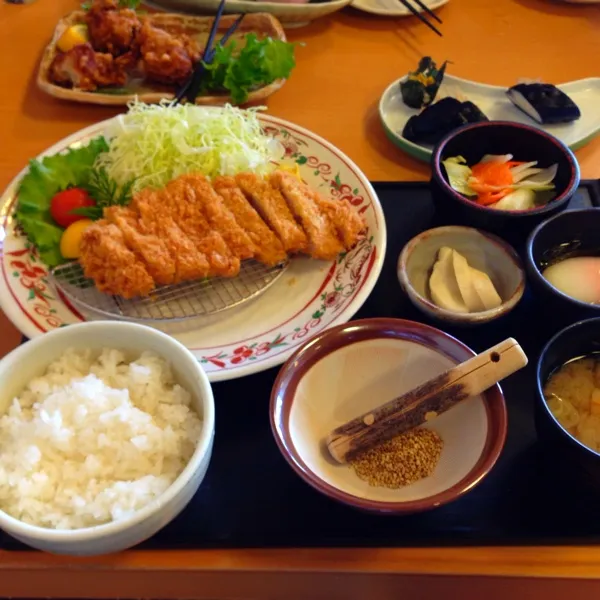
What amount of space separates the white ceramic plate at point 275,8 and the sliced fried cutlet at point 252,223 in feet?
3.44

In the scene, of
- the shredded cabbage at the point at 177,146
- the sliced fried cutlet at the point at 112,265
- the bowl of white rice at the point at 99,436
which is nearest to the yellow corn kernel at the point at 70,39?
the shredded cabbage at the point at 177,146

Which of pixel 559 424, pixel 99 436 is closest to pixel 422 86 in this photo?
pixel 559 424

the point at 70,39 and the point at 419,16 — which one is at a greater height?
the point at 419,16

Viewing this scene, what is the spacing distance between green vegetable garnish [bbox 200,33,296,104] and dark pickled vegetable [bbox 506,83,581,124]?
2.65 ft

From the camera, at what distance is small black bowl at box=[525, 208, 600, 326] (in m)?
1.37

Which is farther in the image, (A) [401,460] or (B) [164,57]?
(B) [164,57]

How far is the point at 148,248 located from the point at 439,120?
1034 mm

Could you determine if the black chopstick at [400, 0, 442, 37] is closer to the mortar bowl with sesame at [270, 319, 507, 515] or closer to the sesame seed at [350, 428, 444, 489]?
the mortar bowl with sesame at [270, 319, 507, 515]

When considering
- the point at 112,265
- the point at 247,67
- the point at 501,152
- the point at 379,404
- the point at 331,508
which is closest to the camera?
the point at 331,508

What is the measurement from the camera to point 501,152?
5.90ft

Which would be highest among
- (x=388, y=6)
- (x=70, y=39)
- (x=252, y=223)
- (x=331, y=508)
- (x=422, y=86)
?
(x=388, y=6)

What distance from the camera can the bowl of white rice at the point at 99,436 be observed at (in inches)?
39.1

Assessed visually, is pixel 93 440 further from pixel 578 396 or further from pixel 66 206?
pixel 578 396

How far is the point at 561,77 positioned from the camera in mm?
2311
